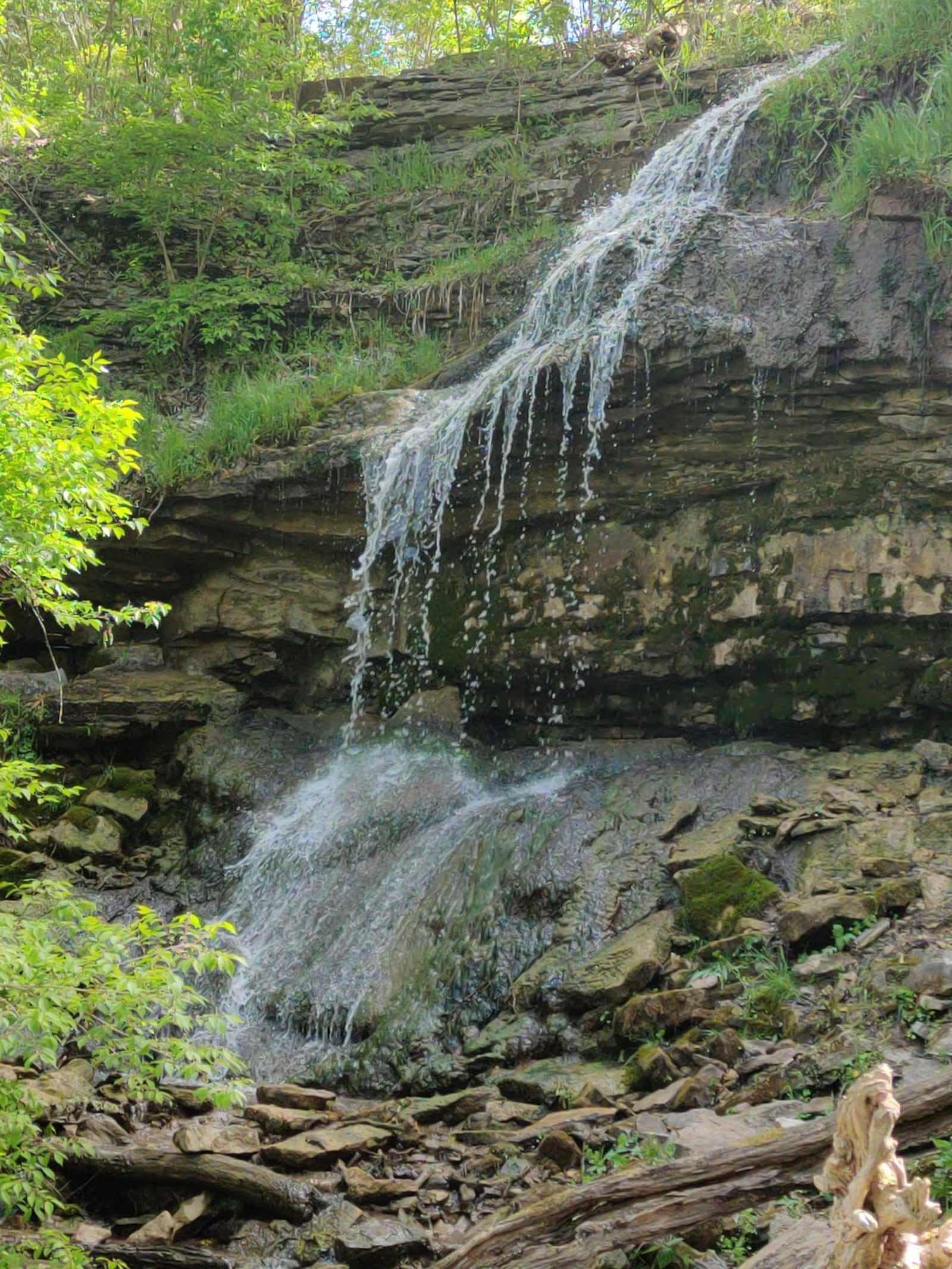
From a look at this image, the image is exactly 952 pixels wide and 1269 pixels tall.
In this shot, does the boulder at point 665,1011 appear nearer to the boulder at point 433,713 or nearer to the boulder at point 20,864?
the boulder at point 433,713

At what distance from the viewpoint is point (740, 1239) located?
326 cm

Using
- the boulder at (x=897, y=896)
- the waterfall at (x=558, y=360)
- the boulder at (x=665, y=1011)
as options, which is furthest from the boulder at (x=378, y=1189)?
the waterfall at (x=558, y=360)

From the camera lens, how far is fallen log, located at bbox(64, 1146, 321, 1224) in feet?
14.7

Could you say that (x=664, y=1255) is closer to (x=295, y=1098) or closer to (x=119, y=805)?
(x=295, y=1098)

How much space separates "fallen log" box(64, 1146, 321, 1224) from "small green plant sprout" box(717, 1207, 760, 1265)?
5.95 ft

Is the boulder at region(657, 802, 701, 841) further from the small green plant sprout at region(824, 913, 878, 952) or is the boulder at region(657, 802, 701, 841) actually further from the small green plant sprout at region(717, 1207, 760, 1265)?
the small green plant sprout at region(717, 1207, 760, 1265)

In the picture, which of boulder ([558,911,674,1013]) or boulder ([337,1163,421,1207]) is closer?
boulder ([337,1163,421,1207])

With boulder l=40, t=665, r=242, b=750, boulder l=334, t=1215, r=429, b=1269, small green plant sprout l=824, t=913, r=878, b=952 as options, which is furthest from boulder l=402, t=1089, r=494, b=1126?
boulder l=40, t=665, r=242, b=750

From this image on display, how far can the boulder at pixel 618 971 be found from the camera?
17.9 ft

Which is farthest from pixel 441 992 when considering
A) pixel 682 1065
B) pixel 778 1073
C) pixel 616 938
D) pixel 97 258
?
pixel 97 258

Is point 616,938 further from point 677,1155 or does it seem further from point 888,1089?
point 888,1089

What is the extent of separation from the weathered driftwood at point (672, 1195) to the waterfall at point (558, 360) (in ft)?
17.8

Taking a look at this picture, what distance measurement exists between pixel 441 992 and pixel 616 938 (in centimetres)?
97

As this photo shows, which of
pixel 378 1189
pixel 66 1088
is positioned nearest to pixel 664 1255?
pixel 378 1189
